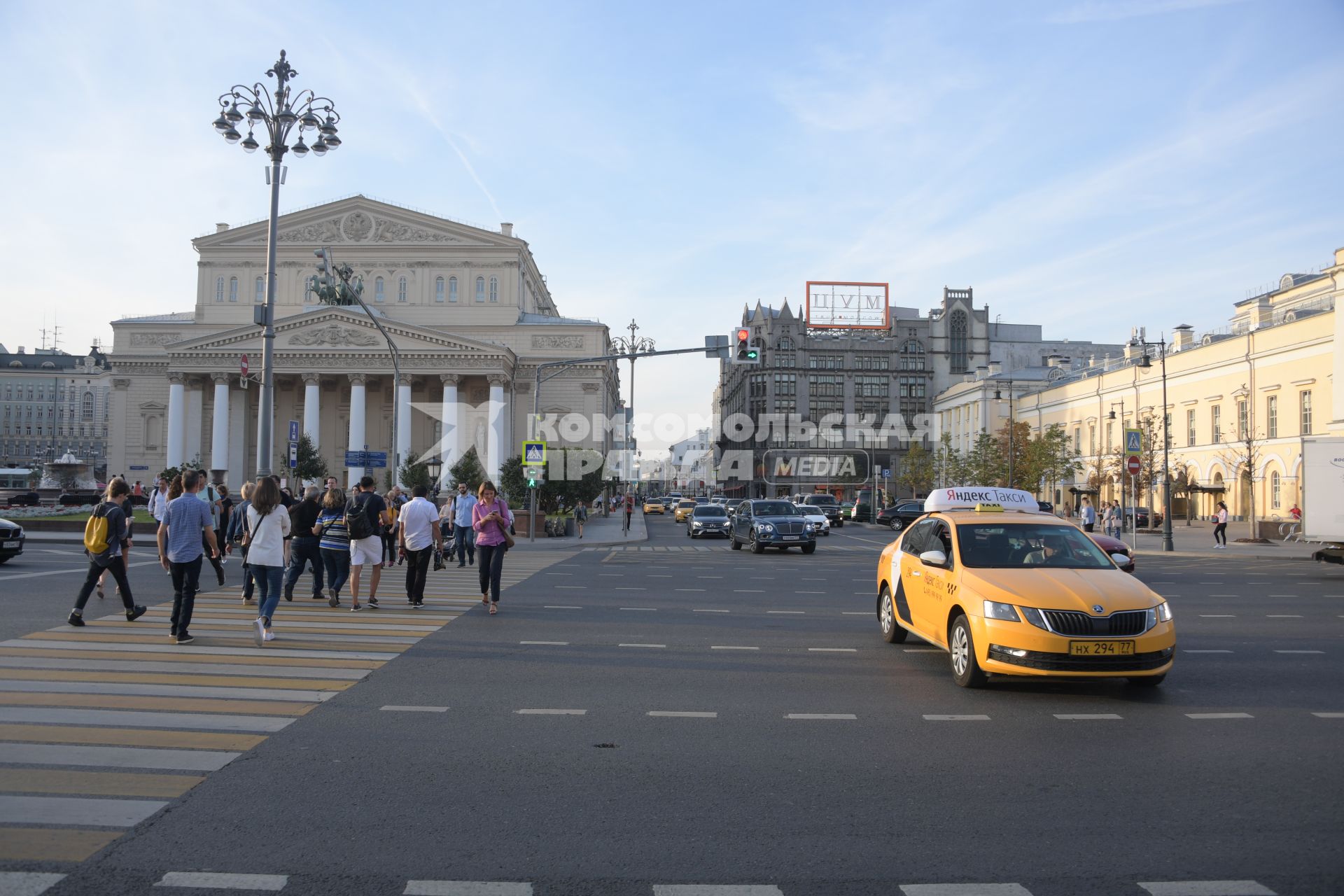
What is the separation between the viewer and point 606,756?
6.79 m

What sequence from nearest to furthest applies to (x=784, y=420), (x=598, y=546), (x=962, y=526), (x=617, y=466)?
(x=962, y=526) → (x=598, y=546) → (x=617, y=466) → (x=784, y=420)

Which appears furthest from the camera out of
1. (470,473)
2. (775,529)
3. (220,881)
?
(470,473)

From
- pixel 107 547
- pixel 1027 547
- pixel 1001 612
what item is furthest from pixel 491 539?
pixel 1001 612

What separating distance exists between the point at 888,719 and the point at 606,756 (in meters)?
2.46

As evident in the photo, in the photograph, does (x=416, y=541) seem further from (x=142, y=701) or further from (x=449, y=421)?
(x=449, y=421)

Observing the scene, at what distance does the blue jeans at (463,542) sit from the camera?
23234mm

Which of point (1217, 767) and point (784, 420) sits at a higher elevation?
point (784, 420)

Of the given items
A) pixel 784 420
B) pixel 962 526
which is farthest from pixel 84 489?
pixel 784 420

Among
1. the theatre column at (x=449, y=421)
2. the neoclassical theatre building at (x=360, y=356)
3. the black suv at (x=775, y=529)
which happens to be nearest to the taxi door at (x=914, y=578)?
the black suv at (x=775, y=529)

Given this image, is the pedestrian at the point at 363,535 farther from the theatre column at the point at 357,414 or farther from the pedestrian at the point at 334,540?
the theatre column at the point at 357,414

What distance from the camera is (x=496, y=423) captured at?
70312mm

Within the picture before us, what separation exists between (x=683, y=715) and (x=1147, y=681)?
4384 millimetres

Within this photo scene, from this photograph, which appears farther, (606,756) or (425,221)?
(425,221)

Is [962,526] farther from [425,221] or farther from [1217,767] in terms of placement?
[425,221]
